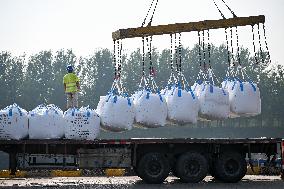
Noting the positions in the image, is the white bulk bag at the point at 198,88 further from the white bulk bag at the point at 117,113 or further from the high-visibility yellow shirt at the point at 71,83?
the high-visibility yellow shirt at the point at 71,83

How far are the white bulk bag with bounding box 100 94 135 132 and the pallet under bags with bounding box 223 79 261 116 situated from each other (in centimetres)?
287

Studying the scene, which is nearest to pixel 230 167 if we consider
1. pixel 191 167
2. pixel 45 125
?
pixel 191 167

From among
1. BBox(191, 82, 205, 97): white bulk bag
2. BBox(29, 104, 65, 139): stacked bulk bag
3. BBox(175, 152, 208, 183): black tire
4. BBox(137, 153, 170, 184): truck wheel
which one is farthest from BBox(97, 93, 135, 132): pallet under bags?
BBox(191, 82, 205, 97): white bulk bag

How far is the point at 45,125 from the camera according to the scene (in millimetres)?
12281

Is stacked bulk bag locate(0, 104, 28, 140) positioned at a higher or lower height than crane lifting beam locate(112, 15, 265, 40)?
lower

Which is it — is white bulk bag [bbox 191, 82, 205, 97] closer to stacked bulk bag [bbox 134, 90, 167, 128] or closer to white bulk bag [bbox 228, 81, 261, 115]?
white bulk bag [bbox 228, 81, 261, 115]

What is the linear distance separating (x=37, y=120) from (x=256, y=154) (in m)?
6.09

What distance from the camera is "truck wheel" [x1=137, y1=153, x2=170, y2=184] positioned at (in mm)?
12781

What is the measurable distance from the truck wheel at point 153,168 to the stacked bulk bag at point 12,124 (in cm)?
316

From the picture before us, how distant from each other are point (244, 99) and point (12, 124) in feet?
20.2

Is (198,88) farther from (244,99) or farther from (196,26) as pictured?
(196,26)

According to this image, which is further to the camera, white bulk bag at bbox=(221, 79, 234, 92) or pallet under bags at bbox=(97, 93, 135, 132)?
white bulk bag at bbox=(221, 79, 234, 92)

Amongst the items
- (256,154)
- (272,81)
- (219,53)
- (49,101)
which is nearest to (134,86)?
(49,101)

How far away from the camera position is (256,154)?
13.8 m
